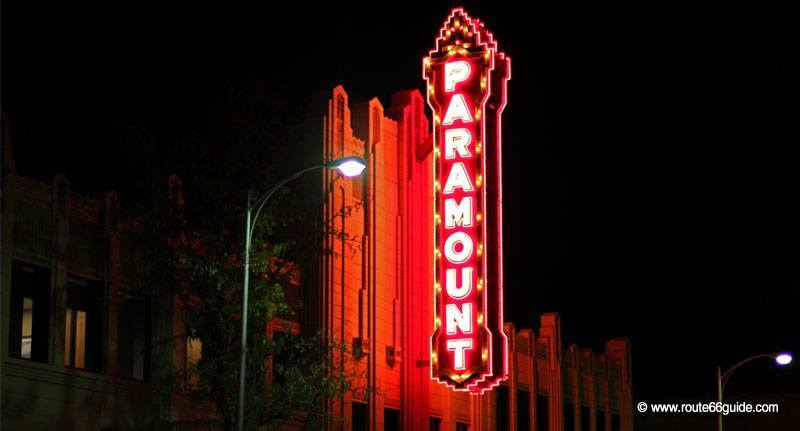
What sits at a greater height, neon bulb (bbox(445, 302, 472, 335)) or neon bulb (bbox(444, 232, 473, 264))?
neon bulb (bbox(444, 232, 473, 264))

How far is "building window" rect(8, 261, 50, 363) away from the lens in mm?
27156

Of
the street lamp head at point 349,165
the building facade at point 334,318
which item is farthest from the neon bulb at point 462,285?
the street lamp head at point 349,165

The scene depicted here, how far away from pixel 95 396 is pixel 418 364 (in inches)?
519

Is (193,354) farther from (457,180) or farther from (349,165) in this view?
(349,165)

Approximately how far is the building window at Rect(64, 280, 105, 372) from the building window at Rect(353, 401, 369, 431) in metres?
10.5

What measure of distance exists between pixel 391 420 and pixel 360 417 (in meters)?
1.76

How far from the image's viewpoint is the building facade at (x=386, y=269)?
36750mm

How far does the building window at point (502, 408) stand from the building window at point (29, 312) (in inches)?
865

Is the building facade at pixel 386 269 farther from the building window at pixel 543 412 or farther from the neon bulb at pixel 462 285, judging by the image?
the building window at pixel 543 412

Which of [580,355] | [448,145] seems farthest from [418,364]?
[580,355]

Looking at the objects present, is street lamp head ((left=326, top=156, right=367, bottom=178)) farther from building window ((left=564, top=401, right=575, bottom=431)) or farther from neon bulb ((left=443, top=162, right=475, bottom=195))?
building window ((left=564, top=401, right=575, bottom=431))

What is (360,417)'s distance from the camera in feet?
124

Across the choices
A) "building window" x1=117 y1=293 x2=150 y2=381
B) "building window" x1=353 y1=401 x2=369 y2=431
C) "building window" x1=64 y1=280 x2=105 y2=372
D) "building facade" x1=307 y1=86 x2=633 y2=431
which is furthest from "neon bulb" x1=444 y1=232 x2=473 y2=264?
"building window" x1=64 y1=280 x2=105 y2=372

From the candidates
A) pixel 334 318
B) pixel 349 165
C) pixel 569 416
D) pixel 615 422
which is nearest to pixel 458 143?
pixel 334 318
